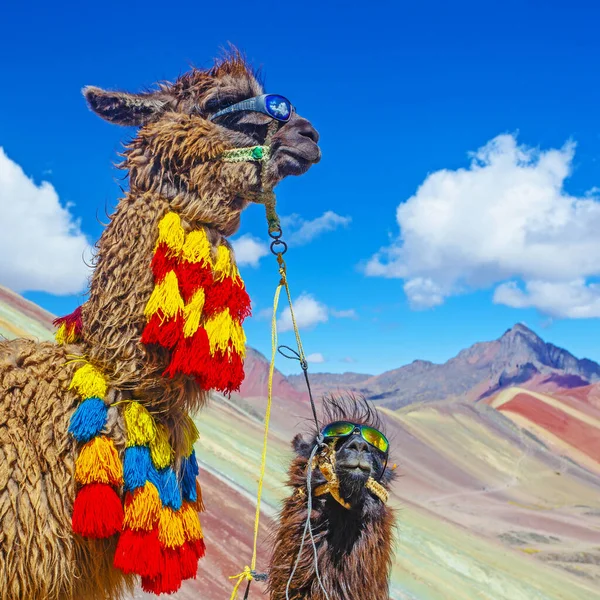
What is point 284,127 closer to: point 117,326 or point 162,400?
point 117,326

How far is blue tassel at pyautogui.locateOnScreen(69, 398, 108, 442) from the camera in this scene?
6.81ft

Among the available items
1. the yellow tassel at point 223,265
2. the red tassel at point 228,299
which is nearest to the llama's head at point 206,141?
the yellow tassel at point 223,265

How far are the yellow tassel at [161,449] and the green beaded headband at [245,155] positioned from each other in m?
1.08

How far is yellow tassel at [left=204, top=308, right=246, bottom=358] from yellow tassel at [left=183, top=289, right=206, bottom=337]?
0.18 feet

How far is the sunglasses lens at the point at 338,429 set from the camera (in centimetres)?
268

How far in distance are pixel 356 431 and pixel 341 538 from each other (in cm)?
46

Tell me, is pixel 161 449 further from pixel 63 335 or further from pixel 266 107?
pixel 266 107

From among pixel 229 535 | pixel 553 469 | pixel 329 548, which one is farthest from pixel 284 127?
pixel 553 469

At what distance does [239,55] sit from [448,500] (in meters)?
16.8

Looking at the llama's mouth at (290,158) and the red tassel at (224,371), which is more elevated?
the llama's mouth at (290,158)

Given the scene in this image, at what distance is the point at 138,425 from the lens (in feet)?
7.13

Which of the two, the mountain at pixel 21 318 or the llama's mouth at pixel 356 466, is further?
the mountain at pixel 21 318

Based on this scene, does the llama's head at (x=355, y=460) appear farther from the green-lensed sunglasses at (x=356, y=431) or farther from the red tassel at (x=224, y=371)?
the red tassel at (x=224, y=371)

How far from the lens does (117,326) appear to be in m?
2.22
